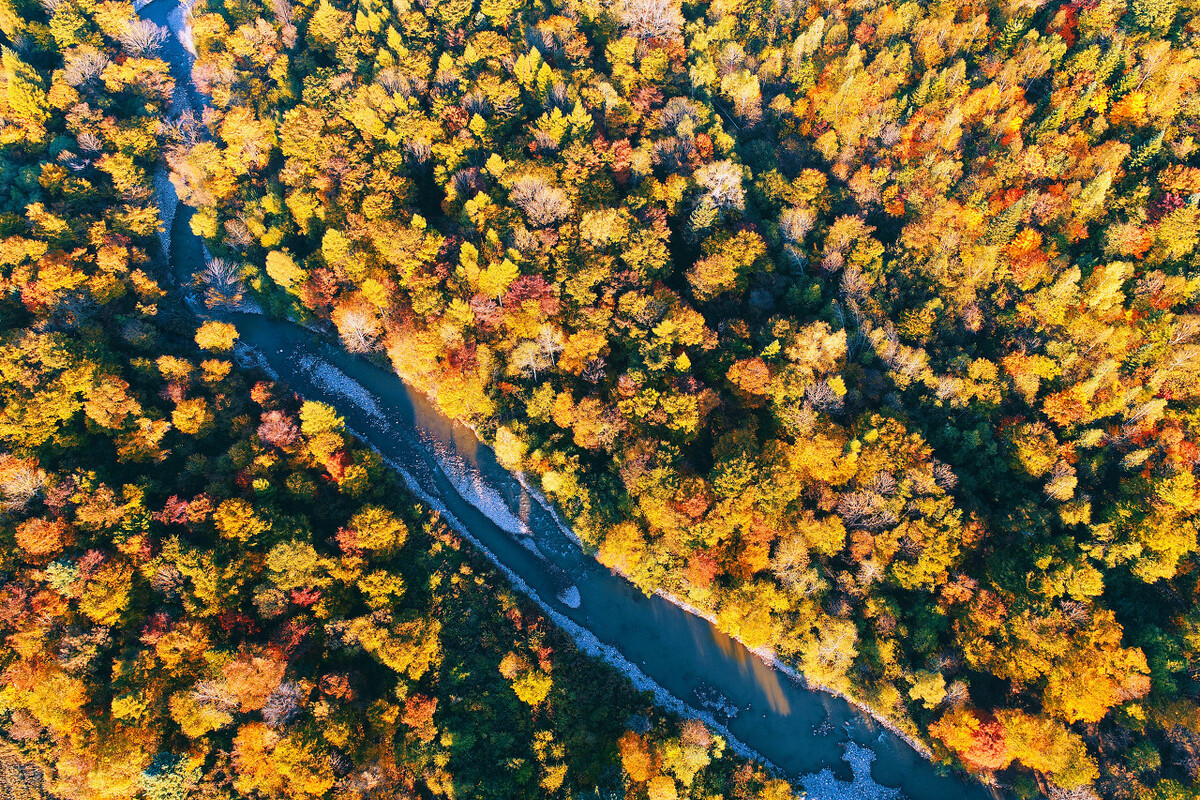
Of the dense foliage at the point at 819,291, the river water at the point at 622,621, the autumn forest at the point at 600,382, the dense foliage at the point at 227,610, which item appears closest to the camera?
the dense foliage at the point at 227,610

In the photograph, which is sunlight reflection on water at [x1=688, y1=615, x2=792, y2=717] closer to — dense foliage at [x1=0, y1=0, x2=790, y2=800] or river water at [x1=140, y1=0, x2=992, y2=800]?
river water at [x1=140, y1=0, x2=992, y2=800]

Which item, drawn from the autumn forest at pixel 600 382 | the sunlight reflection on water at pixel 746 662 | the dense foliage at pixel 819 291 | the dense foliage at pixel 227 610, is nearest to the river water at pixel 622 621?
the sunlight reflection on water at pixel 746 662

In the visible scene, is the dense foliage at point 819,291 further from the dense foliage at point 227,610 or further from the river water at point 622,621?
the dense foliage at point 227,610

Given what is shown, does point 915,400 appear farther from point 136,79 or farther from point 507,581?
point 136,79

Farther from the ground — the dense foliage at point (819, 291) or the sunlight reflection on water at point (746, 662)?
the dense foliage at point (819, 291)

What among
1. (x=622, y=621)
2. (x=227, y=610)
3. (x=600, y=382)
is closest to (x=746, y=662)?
(x=622, y=621)

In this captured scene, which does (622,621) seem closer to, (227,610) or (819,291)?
(227,610)

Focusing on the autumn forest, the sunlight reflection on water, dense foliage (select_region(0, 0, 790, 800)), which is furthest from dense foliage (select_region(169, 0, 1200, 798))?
dense foliage (select_region(0, 0, 790, 800))
